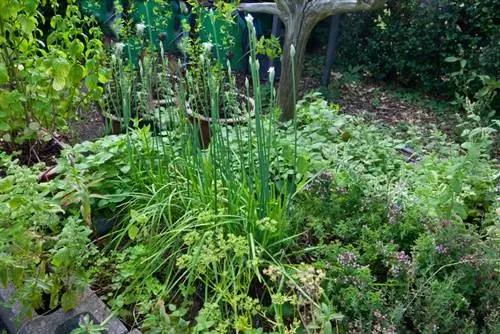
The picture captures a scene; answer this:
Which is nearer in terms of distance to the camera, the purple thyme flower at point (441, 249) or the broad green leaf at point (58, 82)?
the purple thyme flower at point (441, 249)

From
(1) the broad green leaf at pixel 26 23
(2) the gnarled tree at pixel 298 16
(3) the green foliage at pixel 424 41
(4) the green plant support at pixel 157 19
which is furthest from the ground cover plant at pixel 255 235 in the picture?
(3) the green foliage at pixel 424 41

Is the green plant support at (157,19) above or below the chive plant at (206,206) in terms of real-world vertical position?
above

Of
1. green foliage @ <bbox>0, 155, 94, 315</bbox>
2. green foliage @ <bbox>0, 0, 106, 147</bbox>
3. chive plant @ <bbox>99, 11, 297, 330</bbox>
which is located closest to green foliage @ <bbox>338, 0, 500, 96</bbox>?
chive plant @ <bbox>99, 11, 297, 330</bbox>

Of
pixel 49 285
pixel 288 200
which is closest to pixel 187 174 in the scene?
pixel 288 200

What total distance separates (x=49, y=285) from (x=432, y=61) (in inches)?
191

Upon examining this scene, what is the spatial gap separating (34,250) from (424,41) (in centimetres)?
473

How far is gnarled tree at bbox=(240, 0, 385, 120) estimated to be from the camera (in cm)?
341

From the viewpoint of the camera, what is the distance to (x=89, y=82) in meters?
2.54

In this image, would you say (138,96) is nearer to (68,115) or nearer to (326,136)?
(68,115)

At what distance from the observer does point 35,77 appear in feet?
8.18

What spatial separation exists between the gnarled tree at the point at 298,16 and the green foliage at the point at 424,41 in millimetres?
2188

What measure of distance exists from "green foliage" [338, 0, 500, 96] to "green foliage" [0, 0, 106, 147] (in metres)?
3.83

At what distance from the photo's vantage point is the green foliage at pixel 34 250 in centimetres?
178

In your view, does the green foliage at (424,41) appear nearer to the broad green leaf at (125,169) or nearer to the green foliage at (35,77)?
the green foliage at (35,77)
